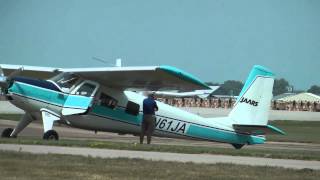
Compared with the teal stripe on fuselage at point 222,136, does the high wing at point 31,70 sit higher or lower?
higher

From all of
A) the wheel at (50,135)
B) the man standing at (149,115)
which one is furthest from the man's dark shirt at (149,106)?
the wheel at (50,135)

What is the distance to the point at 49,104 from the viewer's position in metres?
20.4

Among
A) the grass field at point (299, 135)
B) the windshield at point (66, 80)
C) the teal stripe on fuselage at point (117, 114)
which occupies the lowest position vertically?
the grass field at point (299, 135)

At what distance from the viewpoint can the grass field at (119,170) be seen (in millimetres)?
10883

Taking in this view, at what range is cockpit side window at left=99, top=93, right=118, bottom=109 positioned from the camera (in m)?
21.5

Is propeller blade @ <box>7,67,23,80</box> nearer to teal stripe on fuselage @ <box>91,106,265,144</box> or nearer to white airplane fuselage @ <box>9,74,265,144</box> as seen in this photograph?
white airplane fuselage @ <box>9,74,265,144</box>

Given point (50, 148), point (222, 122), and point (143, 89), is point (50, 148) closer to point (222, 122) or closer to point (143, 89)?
point (143, 89)

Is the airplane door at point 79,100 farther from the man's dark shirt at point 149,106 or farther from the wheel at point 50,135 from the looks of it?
the man's dark shirt at point 149,106

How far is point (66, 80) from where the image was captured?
21.0m

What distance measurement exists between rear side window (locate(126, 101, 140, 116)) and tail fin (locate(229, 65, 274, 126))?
12.1 ft

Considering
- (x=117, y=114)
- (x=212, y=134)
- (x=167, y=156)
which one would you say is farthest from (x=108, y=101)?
(x=167, y=156)

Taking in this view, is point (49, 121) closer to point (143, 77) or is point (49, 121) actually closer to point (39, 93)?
point (39, 93)

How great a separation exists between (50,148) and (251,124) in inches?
376

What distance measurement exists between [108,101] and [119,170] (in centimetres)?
1020
